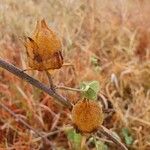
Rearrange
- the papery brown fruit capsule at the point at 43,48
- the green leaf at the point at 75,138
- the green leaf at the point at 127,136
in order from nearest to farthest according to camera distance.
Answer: the papery brown fruit capsule at the point at 43,48 → the green leaf at the point at 75,138 → the green leaf at the point at 127,136

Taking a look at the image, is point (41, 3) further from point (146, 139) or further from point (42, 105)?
point (146, 139)

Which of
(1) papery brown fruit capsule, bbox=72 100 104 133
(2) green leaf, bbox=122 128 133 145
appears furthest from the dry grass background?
(1) papery brown fruit capsule, bbox=72 100 104 133

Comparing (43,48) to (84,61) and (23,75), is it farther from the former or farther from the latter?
(84,61)

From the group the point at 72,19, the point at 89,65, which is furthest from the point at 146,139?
the point at 72,19

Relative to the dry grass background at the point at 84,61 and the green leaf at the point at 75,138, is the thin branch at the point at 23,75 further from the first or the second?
the dry grass background at the point at 84,61

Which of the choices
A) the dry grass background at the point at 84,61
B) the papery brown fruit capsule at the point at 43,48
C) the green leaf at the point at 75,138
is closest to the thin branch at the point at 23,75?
the papery brown fruit capsule at the point at 43,48
